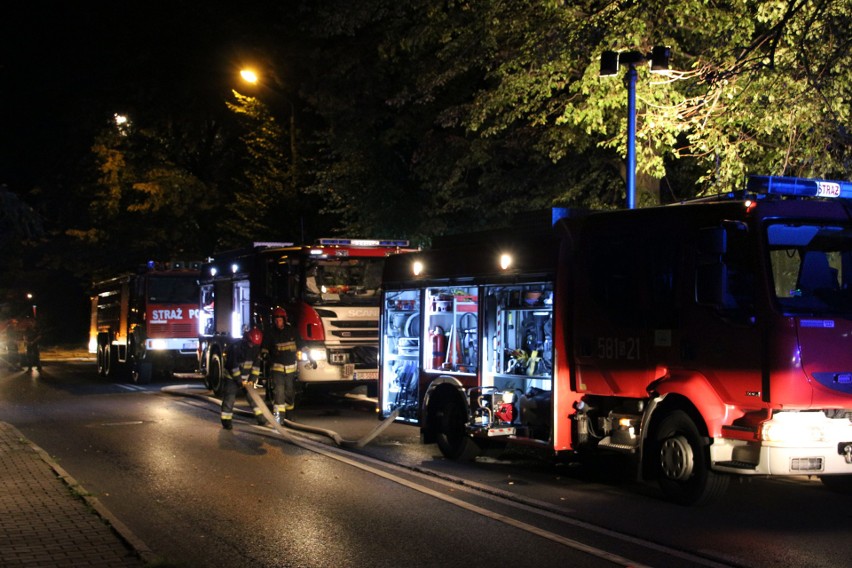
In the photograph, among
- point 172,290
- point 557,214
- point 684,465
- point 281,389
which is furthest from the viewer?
point 172,290

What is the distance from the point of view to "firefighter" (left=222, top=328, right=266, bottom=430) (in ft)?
49.9

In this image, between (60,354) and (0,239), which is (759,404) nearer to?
(0,239)

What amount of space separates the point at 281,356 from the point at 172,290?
432 inches

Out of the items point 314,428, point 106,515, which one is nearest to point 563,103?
point 314,428

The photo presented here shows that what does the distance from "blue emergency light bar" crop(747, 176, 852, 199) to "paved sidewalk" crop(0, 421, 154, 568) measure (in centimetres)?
580

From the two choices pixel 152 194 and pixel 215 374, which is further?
pixel 152 194

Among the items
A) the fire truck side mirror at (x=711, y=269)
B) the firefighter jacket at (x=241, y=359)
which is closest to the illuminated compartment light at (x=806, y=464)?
the fire truck side mirror at (x=711, y=269)

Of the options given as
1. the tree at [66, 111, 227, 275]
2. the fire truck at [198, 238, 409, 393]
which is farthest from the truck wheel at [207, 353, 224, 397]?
the tree at [66, 111, 227, 275]

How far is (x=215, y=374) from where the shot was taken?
834 inches

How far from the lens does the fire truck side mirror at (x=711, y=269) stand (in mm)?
8820

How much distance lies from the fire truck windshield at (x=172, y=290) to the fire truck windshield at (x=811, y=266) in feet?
63.2

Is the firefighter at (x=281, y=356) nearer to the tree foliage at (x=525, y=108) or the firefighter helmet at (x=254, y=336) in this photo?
the firefighter helmet at (x=254, y=336)

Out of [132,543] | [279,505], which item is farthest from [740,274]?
[132,543]

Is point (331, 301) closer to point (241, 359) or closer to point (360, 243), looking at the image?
point (360, 243)
